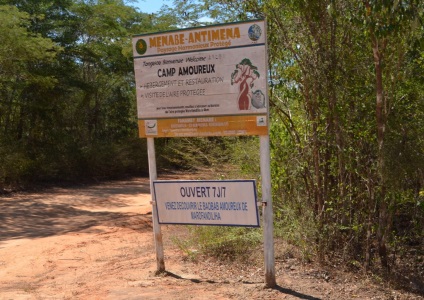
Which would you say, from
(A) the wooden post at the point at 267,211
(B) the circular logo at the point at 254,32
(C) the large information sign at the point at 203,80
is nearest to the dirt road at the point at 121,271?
(A) the wooden post at the point at 267,211

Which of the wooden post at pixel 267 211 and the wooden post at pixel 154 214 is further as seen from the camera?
the wooden post at pixel 154 214

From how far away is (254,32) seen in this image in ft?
19.8

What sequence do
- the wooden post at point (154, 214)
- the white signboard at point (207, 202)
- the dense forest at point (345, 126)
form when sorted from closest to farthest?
the white signboard at point (207, 202) → the dense forest at point (345, 126) → the wooden post at point (154, 214)

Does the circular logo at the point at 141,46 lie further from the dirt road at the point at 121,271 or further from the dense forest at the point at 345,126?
the dirt road at the point at 121,271

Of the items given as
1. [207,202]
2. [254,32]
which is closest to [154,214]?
[207,202]

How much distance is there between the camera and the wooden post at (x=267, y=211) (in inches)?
240

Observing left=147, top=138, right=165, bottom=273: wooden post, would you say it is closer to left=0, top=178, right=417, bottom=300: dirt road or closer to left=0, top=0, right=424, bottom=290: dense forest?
left=0, top=178, right=417, bottom=300: dirt road

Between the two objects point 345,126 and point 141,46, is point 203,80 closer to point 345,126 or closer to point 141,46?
point 141,46

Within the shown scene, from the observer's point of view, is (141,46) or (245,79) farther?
(141,46)

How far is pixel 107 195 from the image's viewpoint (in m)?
18.6

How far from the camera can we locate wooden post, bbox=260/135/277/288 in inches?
240

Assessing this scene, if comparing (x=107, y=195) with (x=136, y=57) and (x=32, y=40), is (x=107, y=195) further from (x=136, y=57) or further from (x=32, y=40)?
(x=136, y=57)

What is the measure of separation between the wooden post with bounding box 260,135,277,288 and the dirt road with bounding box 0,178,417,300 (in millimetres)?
181

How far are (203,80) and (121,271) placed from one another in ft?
9.16
